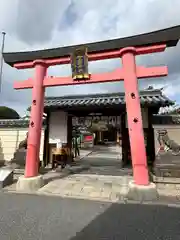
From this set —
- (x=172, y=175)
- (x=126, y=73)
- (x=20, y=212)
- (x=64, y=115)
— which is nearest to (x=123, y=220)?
(x=20, y=212)

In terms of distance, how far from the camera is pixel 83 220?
360 cm

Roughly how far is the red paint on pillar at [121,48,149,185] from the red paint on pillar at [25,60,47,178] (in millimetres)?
2846

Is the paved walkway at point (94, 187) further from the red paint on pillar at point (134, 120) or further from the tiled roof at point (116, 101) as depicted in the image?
the tiled roof at point (116, 101)

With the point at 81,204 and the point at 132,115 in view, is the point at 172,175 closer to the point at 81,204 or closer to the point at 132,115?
the point at 132,115

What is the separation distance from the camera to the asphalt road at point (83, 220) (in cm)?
304

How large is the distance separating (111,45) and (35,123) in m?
3.53

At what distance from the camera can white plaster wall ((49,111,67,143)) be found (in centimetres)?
1002

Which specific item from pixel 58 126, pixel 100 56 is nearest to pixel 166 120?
pixel 100 56

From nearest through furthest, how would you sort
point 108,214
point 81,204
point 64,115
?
point 108,214 < point 81,204 < point 64,115

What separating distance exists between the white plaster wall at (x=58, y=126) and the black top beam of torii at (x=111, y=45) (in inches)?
162

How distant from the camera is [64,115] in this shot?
33.6 ft

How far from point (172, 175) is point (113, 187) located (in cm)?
278

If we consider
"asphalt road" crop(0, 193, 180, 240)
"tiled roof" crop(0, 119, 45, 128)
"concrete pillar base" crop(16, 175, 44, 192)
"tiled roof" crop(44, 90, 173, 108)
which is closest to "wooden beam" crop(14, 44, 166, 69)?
"tiled roof" crop(44, 90, 173, 108)

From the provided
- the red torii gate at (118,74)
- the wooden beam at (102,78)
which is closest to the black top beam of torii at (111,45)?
the red torii gate at (118,74)
